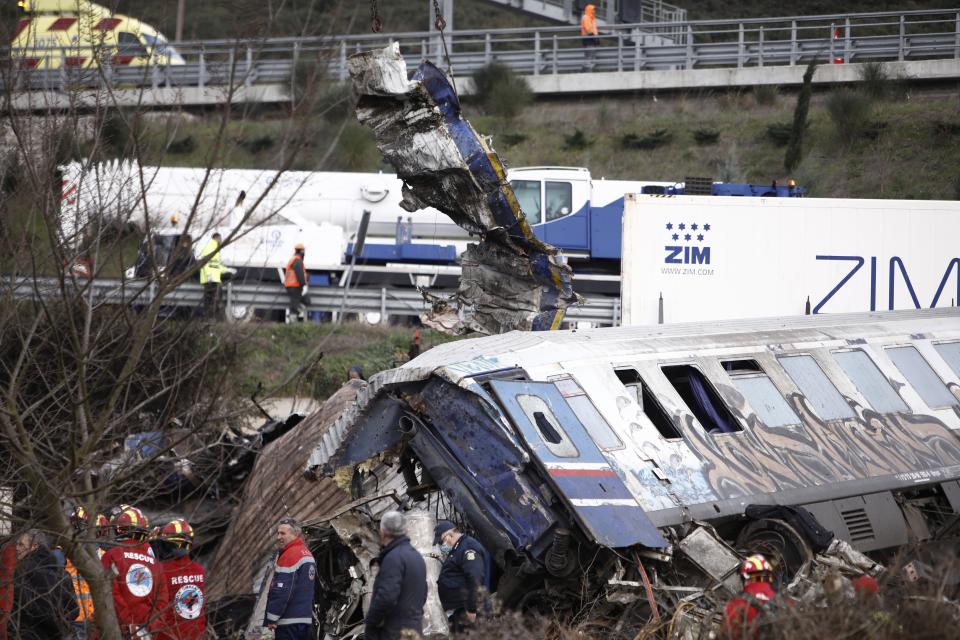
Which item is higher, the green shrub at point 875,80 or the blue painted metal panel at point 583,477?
the green shrub at point 875,80

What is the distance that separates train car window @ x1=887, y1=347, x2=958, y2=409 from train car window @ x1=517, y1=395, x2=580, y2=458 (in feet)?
15.0

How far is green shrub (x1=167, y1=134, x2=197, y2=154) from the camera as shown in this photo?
34987 mm

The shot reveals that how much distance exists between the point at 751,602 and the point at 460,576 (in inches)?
107

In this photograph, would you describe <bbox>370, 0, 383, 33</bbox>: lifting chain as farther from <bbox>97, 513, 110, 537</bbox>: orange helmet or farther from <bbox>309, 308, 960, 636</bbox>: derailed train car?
<bbox>97, 513, 110, 537</bbox>: orange helmet

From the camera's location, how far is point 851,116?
3491 cm

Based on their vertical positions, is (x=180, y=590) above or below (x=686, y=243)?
below

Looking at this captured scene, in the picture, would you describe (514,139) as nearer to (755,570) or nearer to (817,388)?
(817,388)

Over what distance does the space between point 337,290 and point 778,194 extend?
946 centimetres

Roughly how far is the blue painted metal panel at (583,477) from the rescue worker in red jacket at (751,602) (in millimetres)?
1141

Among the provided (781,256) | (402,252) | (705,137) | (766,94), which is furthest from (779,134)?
(781,256)

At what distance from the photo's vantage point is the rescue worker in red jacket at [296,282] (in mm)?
23609

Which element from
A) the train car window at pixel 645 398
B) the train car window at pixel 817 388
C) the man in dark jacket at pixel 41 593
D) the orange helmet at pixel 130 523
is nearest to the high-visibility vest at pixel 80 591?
the man in dark jacket at pixel 41 593

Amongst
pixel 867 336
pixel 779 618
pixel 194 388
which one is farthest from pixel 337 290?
pixel 779 618

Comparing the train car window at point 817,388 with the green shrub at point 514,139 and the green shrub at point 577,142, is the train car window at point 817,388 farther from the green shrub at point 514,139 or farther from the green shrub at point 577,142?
the green shrub at point 514,139
